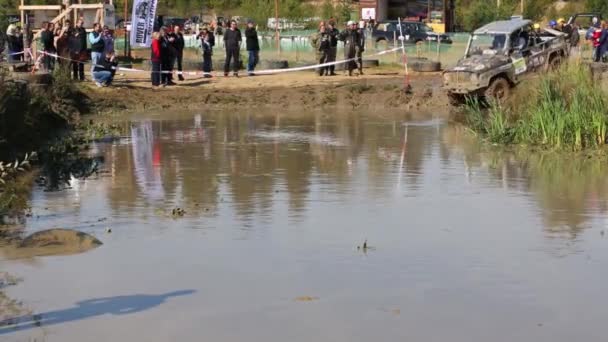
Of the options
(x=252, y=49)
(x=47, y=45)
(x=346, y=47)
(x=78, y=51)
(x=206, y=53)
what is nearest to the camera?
(x=78, y=51)

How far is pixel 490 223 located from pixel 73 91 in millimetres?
15064

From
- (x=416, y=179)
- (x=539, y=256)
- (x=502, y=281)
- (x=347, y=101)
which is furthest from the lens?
(x=347, y=101)

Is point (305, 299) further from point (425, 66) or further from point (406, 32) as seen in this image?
point (406, 32)

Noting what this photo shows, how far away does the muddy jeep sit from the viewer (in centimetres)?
2438

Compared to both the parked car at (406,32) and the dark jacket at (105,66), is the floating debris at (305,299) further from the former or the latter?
the parked car at (406,32)

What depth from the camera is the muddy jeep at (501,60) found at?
24375mm

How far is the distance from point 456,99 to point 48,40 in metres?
10.8

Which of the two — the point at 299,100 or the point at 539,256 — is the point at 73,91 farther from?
the point at 539,256

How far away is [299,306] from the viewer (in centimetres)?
916

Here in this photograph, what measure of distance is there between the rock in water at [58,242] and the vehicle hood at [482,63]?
14133mm

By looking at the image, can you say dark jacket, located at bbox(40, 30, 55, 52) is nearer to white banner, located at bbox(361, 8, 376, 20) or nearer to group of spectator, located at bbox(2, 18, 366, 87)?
group of spectator, located at bbox(2, 18, 366, 87)

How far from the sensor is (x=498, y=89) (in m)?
24.6

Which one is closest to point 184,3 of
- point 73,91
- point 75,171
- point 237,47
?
point 237,47

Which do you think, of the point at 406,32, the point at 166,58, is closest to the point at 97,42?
the point at 166,58
